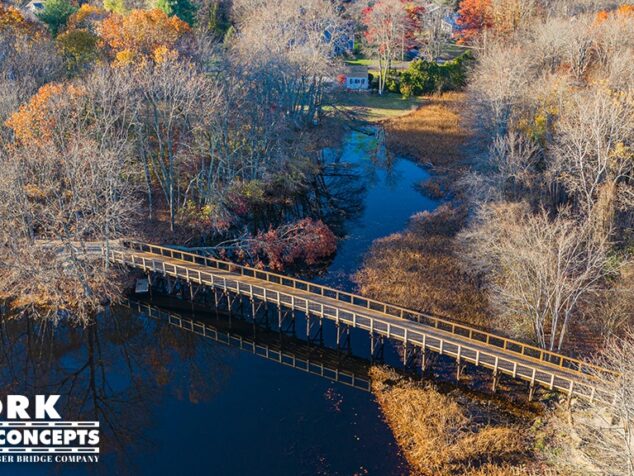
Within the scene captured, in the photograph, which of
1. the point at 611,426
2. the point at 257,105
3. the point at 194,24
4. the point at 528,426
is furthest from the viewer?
the point at 194,24

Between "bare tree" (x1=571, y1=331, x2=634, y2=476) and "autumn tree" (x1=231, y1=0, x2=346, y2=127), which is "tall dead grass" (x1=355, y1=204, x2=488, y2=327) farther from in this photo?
"autumn tree" (x1=231, y1=0, x2=346, y2=127)

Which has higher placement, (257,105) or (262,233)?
(257,105)

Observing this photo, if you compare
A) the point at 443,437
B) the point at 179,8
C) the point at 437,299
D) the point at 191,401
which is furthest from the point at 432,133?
the point at 191,401

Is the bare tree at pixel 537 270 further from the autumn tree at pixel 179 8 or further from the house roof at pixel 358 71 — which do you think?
the house roof at pixel 358 71

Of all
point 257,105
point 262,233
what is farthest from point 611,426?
point 257,105

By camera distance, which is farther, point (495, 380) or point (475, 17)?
point (475, 17)

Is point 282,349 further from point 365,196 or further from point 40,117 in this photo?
point 365,196

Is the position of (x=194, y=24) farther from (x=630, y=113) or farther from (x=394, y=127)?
(x=630, y=113)
